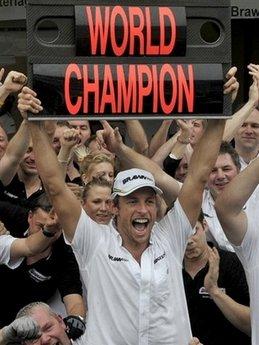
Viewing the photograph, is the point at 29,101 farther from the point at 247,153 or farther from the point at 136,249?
the point at 247,153

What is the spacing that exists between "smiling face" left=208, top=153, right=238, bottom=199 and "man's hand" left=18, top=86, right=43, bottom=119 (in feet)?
7.03

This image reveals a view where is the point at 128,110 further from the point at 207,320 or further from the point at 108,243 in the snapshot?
the point at 207,320

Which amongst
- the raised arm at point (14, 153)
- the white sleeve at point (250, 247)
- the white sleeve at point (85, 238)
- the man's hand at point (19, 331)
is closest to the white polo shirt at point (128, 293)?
the white sleeve at point (85, 238)

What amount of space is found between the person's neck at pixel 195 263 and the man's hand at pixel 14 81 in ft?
4.39

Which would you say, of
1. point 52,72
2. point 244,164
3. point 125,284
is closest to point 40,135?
point 52,72

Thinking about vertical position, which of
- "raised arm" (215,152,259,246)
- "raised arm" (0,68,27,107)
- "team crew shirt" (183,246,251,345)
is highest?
"raised arm" (0,68,27,107)

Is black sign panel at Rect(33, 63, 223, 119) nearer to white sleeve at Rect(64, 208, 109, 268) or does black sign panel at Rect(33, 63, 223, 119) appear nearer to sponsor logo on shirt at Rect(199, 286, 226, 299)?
white sleeve at Rect(64, 208, 109, 268)

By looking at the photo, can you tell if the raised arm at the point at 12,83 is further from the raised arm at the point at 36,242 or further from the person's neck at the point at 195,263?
the person's neck at the point at 195,263

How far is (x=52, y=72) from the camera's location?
498 cm

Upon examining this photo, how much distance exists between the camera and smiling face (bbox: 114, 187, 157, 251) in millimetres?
5348

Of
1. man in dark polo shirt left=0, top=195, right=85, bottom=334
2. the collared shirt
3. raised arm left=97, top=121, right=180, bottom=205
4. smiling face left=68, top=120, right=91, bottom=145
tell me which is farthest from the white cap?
smiling face left=68, top=120, right=91, bottom=145

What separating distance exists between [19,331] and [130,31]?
1.44 meters

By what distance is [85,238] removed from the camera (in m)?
5.32

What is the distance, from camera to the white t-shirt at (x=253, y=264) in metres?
5.49
